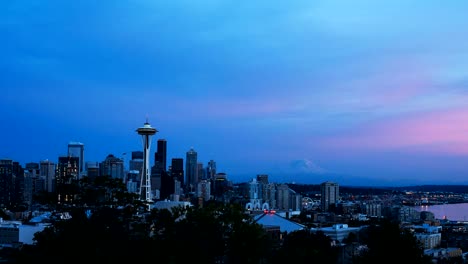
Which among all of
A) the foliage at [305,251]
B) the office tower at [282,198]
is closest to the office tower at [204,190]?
the office tower at [282,198]

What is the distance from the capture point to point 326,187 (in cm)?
9062

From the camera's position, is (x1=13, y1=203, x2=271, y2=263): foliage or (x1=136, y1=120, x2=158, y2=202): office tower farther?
(x1=136, y1=120, x2=158, y2=202): office tower

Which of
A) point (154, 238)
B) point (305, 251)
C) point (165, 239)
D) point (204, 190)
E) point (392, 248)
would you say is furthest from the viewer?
point (204, 190)

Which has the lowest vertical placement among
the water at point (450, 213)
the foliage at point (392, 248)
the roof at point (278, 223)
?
the water at point (450, 213)

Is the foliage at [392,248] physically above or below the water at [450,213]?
above

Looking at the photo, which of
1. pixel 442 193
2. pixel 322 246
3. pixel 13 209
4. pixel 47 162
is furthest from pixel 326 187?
pixel 442 193

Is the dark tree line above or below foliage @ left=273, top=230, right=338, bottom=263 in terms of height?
above

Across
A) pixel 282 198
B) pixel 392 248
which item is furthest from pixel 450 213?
pixel 392 248

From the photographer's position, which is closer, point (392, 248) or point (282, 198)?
point (392, 248)

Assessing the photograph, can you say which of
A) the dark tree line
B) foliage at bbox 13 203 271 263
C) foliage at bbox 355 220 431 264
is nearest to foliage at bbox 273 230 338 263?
the dark tree line

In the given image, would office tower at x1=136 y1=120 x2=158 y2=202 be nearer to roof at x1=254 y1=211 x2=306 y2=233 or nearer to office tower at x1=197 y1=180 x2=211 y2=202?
roof at x1=254 y1=211 x2=306 y2=233

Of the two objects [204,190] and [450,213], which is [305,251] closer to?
[204,190]

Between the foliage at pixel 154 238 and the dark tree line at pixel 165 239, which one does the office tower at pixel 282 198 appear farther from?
the foliage at pixel 154 238

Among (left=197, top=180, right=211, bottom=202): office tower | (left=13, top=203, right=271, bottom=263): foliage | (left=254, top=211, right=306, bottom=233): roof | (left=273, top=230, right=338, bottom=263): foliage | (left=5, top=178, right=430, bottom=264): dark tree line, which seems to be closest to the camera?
(left=13, top=203, right=271, bottom=263): foliage
